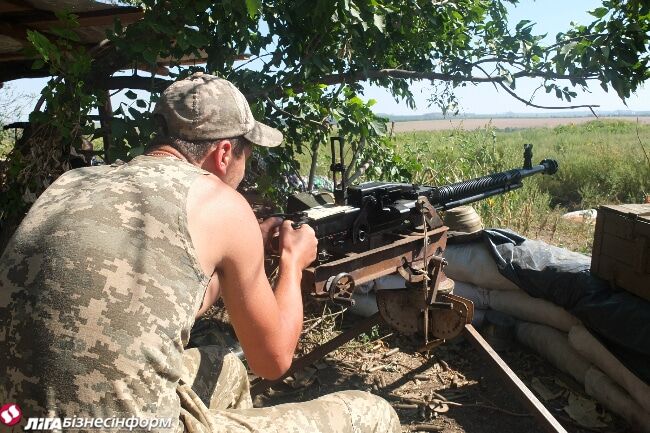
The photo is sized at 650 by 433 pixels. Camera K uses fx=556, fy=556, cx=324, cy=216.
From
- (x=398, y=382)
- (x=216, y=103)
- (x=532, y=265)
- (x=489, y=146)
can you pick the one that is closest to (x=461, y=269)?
(x=532, y=265)

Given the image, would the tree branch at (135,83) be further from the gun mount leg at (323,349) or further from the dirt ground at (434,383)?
the dirt ground at (434,383)

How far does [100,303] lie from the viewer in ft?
4.36

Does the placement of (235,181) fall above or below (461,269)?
above

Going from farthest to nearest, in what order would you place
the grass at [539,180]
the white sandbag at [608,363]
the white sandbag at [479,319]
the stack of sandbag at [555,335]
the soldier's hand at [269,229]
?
1. the grass at [539,180]
2. the white sandbag at [479,319]
3. the stack of sandbag at [555,335]
4. the white sandbag at [608,363]
5. the soldier's hand at [269,229]

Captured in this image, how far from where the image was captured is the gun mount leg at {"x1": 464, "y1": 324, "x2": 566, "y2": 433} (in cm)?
253

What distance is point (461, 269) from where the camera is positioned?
14.0 ft

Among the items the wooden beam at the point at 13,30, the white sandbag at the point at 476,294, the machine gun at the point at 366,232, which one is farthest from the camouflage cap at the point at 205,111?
the wooden beam at the point at 13,30

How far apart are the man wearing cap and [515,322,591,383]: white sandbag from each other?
2327 mm

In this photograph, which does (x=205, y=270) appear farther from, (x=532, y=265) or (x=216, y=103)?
(x=532, y=265)

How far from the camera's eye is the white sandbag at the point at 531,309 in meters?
3.68

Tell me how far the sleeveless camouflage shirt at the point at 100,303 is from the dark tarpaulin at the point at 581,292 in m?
2.63

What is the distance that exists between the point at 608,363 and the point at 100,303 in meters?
2.97

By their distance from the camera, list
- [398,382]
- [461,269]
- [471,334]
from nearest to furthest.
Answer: [471,334], [398,382], [461,269]

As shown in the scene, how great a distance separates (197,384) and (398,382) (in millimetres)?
1989
